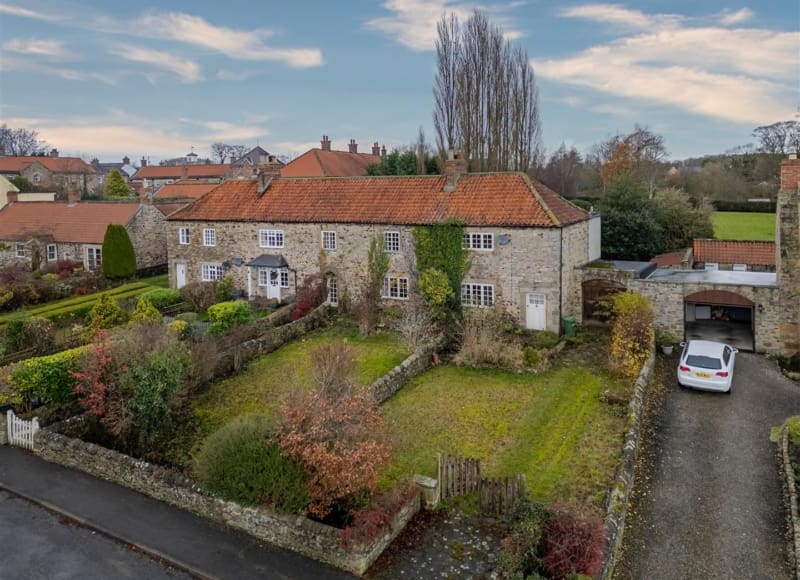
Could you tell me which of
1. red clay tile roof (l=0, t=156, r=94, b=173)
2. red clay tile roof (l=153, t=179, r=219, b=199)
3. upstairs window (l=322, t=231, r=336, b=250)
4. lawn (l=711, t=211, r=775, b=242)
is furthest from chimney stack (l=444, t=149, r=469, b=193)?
red clay tile roof (l=0, t=156, r=94, b=173)

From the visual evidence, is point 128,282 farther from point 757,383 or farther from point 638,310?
point 757,383

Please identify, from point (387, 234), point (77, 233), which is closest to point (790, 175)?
point (387, 234)

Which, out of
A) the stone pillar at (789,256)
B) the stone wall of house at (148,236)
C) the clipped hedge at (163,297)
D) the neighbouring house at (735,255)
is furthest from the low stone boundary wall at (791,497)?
the stone wall of house at (148,236)

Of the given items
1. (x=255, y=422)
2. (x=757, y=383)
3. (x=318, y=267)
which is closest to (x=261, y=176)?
(x=318, y=267)

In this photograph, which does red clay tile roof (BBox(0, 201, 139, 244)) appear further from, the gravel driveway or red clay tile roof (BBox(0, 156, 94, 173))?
red clay tile roof (BBox(0, 156, 94, 173))

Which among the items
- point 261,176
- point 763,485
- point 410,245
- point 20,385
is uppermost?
point 261,176

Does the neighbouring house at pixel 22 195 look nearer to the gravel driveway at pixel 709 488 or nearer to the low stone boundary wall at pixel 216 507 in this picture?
the low stone boundary wall at pixel 216 507
